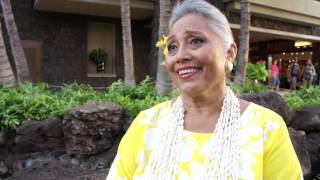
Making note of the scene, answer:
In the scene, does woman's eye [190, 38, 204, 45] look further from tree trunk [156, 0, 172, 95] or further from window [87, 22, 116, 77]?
window [87, 22, 116, 77]

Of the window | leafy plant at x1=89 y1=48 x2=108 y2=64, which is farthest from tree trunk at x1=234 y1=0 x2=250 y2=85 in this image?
the window

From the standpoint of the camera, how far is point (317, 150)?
6902mm

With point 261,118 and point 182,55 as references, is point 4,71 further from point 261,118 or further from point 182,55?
point 261,118

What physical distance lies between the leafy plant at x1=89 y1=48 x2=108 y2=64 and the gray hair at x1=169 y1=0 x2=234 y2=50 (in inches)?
528

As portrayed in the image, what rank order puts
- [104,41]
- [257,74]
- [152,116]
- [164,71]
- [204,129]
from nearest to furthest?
1. [204,129]
2. [152,116]
3. [164,71]
4. [257,74]
5. [104,41]

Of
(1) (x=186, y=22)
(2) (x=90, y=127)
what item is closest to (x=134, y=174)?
(1) (x=186, y=22)

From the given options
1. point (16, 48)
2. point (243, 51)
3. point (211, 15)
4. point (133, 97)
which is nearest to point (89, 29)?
point (16, 48)

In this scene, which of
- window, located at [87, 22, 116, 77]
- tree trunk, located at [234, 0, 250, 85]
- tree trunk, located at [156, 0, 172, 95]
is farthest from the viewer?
window, located at [87, 22, 116, 77]

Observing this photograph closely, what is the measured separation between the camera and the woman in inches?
63.9

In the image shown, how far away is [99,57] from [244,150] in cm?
1369

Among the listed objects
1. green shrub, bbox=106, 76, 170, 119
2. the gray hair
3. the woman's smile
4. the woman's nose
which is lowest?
green shrub, bbox=106, 76, 170, 119

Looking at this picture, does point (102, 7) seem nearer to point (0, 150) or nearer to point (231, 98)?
point (0, 150)

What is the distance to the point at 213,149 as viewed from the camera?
1670 millimetres

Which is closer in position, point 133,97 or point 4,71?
point 133,97
